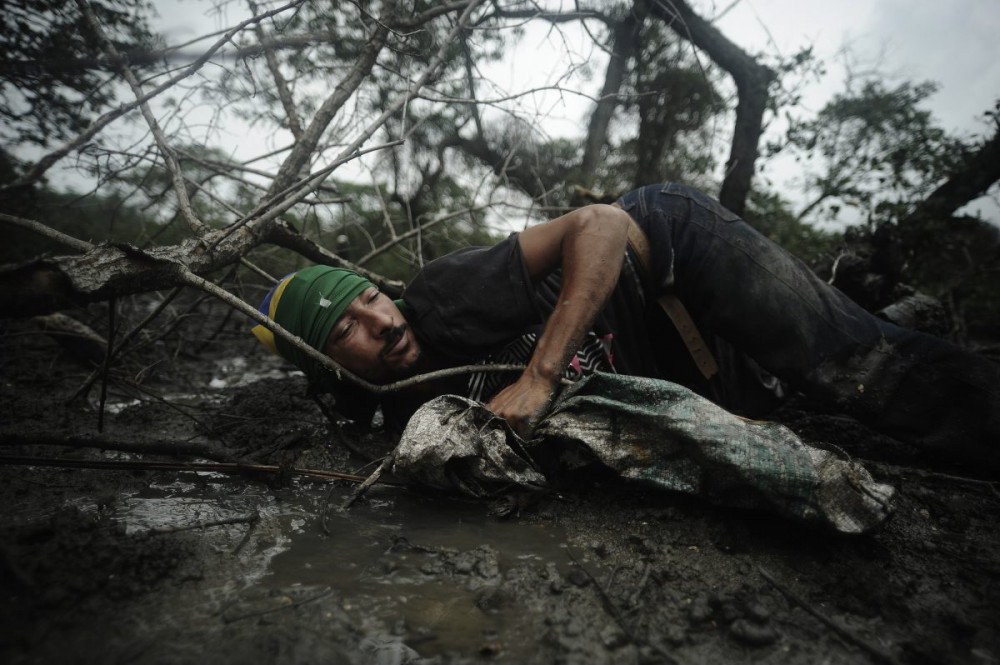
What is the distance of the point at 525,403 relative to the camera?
4.93 feet

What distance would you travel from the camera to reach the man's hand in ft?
4.85

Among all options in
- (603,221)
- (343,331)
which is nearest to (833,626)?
(603,221)

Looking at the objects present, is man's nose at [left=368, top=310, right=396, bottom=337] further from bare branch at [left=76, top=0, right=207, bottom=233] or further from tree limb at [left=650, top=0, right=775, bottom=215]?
tree limb at [left=650, top=0, right=775, bottom=215]

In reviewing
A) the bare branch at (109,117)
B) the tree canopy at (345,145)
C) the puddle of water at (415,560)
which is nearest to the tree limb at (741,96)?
the tree canopy at (345,145)

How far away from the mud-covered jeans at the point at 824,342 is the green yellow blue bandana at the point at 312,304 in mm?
1354

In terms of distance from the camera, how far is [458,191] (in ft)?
20.6

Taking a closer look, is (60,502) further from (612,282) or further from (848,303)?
(848,303)

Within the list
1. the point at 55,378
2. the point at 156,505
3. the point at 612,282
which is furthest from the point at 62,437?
the point at 612,282

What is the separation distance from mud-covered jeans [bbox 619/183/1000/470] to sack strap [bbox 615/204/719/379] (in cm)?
4

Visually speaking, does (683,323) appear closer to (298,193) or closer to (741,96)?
(298,193)

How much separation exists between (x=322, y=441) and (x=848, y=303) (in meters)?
2.41

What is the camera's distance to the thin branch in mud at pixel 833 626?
84 centimetres

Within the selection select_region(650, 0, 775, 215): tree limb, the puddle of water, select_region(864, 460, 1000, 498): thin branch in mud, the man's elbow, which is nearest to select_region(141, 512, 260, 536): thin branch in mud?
the puddle of water

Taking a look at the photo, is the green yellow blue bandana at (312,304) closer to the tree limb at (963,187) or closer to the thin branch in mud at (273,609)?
the thin branch in mud at (273,609)
